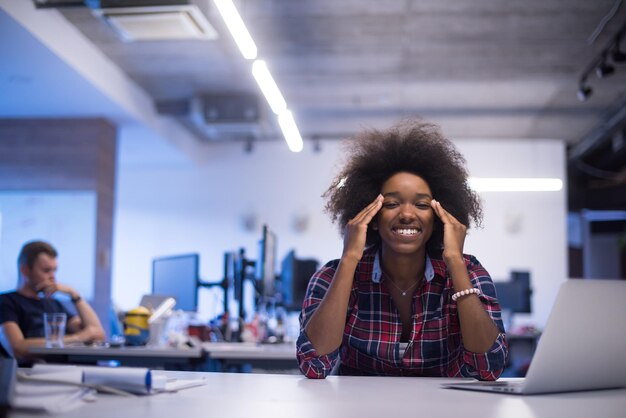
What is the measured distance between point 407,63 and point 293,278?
2542mm

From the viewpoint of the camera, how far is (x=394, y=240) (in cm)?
215

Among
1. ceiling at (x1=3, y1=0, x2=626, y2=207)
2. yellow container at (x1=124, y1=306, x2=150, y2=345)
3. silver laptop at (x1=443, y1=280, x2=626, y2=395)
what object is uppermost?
ceiling at (x1=3, y1=0, x2=626, y2=207)

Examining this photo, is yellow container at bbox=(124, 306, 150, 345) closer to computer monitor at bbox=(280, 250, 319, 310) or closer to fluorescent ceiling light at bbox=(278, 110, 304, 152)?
computer monitor at bbox=(280, 250, 319, 310)

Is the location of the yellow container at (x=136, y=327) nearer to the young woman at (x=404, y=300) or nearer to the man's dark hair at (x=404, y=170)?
the man's dark hair at (x=404, y=170)

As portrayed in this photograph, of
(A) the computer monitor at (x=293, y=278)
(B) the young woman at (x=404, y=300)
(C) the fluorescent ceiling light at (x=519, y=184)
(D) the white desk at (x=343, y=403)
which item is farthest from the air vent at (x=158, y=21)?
(C) the fluorescent ceiling light at (x=519, y=184)

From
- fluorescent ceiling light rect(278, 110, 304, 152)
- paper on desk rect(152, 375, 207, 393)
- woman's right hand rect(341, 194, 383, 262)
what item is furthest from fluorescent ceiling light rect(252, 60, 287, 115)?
paper on desk rect(152, 375, 207, 393)

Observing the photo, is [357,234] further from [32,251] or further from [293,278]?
[293,278]

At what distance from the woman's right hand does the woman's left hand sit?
0.63 ft

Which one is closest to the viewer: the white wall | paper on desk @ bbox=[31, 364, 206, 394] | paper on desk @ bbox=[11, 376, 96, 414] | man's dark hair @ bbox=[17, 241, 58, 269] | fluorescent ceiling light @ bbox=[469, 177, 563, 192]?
paper on desk @ bbox=[11, 376, 96, 414]

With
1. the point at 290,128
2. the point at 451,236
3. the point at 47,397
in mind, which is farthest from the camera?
the point at 290,128

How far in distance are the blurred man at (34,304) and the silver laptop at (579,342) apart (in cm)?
301

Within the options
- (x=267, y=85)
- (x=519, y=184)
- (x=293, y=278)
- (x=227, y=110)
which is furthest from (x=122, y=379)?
(x=519, y=184)

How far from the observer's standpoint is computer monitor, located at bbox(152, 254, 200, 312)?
4125 mm

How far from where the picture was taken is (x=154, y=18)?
5102 millimetres
